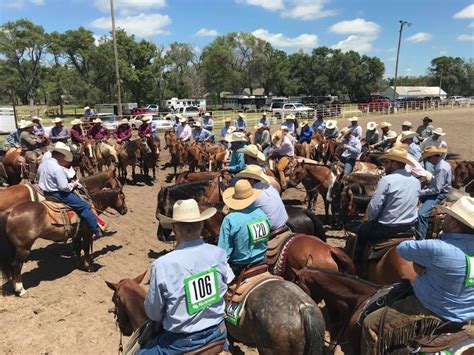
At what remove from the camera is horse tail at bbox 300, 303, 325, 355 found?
3414mm

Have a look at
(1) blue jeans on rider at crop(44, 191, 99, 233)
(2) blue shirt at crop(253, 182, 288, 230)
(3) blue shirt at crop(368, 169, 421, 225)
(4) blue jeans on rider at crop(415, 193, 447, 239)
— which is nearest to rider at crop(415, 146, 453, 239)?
(4) blue jeans on rider at crop(415, 193, 447, 239)

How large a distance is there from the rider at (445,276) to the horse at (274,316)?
643 mm

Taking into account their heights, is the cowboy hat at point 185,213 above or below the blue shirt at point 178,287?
above

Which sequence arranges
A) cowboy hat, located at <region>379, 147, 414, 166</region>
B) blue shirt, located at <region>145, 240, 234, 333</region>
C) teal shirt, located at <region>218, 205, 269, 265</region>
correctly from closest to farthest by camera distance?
1. blue shirt, located at <region>145, 240, 234, 333</region>
2. teal shirt, located at <region>218, 205, 269, 265</region>
3. cowboy hat, located at <region>379, 147, 414, 166</region>

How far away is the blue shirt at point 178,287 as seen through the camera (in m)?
2.79

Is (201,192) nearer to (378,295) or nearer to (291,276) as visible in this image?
(291,276)

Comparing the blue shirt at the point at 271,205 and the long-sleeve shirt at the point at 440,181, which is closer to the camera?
the blue shirt at the point at 271,205

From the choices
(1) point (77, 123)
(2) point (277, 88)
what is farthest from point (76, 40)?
(1) point (77, 123)

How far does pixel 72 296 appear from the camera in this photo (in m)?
6.72

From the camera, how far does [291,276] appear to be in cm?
503

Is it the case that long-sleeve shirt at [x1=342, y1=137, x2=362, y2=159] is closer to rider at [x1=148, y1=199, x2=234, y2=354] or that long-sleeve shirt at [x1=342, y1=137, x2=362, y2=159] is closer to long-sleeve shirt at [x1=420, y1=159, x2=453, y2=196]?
long-sleeve shirt at [x1=420, y1=159, x2=453, y2=196]

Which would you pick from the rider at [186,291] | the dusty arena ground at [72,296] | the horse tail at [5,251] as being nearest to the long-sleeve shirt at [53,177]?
the horse tail at [5,251]

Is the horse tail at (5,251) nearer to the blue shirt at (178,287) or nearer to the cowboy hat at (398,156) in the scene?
the blue shirt at (178,287)

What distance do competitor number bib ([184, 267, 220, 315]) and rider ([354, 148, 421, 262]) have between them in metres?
2.88
